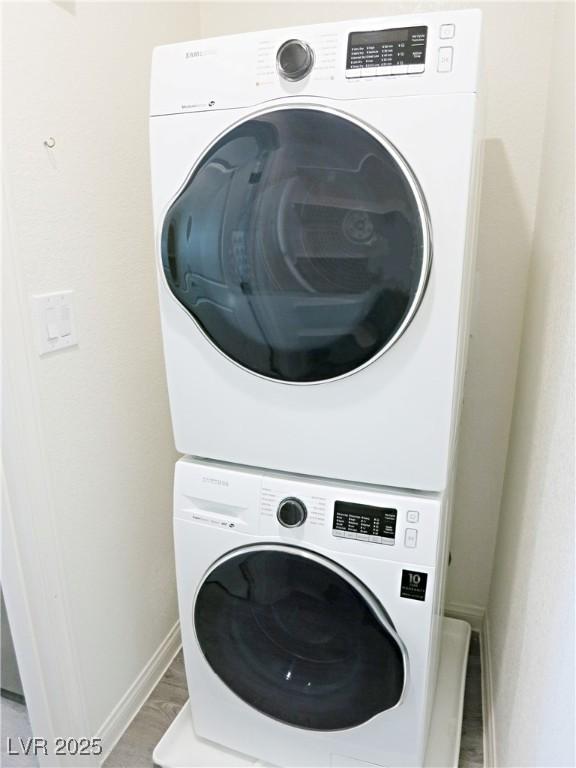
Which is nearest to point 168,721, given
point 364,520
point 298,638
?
point 298,638

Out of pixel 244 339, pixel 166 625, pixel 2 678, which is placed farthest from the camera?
pixel 166 625

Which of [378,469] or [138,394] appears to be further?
[138,394]

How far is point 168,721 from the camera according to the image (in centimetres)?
152

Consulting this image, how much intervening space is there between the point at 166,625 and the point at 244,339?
1.13 m

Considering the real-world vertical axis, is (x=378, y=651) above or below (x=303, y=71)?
below

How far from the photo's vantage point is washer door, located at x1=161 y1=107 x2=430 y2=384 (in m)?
0.92

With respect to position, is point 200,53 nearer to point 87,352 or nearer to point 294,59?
point 294,59

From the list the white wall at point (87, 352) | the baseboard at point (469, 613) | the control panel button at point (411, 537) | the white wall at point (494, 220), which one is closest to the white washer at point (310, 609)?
the control panel button at point (411, 537)

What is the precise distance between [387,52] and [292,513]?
0.87m

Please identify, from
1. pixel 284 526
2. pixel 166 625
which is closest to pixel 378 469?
pixel 284 526

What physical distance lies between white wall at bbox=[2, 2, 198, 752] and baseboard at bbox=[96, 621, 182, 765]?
0.10ft

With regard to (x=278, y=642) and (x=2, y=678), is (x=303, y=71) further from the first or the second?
(x=2, y=678)

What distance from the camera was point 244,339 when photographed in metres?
1.07

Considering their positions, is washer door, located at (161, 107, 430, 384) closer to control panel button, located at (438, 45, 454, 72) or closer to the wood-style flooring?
control panel button, located at (438, 45, 454, 72)
